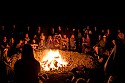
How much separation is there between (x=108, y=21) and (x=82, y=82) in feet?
43.1

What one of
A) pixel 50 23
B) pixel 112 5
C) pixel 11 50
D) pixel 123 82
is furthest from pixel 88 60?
pixel 112 5

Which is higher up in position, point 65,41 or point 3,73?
point 65,41

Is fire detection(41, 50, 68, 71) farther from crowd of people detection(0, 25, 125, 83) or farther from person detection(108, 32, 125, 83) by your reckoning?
person detection(108, 32, 125, 83)

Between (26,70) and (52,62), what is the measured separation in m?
5.31

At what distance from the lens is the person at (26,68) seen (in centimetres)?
560

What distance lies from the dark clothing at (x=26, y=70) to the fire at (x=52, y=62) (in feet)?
16.2

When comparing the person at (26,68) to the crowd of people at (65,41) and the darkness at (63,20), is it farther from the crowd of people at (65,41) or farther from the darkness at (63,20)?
the darkness at (63,20)

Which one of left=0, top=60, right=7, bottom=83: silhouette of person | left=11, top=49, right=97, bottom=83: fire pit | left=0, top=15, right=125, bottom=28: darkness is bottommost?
left=11, top=49, right=97, bottom=83: fire pit

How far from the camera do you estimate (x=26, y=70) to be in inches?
221

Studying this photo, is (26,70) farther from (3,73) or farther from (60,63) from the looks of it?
(60,63)

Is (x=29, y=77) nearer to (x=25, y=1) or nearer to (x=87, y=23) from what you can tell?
(x=87, y=23)

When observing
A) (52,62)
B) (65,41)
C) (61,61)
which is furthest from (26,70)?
(65,41)

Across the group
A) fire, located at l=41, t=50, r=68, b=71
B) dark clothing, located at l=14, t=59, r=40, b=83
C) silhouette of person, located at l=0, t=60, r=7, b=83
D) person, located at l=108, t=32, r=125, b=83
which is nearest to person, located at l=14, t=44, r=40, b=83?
dark clothing, located at l=14, t=59, r=40, b=83

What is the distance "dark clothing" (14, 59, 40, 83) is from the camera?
560cm
